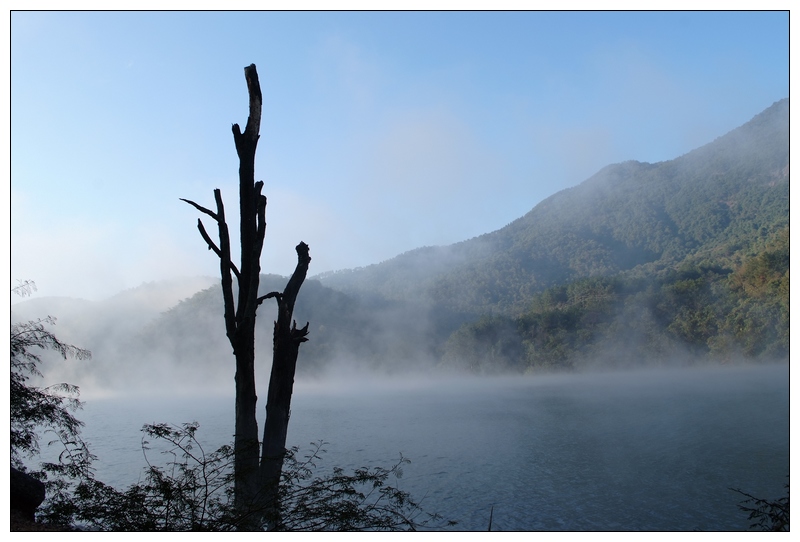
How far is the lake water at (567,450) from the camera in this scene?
9.32 metres

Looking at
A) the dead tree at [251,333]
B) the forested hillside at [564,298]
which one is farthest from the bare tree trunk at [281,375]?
the forested hillside at [564,298]

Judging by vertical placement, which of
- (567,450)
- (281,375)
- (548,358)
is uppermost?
(281,375)

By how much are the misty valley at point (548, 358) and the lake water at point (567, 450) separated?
0.26 feet

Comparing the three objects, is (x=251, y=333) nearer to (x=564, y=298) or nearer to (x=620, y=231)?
(x=564, y=298)

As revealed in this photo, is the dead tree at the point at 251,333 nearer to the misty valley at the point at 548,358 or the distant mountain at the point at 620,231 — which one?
the misty valley at the point at 548,358

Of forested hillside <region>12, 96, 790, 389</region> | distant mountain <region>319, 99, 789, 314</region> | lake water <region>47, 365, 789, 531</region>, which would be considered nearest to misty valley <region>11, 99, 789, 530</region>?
lake water <region>47, 365, 789, 531</region>

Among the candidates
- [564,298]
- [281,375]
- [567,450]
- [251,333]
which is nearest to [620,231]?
[564,298]

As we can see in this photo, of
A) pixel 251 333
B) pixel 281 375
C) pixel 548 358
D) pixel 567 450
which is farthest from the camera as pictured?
pixel 548 358

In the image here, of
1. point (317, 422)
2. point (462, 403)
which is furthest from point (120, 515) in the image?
point (462, 403)

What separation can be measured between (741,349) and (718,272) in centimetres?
947

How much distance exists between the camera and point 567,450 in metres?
14.3

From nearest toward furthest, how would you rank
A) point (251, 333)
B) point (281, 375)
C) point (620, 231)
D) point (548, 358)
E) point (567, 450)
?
point (251, 333)
point (281, 375)
point (567, 450)
point (548, 358)
point (620, 231)

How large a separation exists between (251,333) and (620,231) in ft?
255

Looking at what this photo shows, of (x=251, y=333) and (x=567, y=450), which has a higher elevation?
(x=251, y=333)
